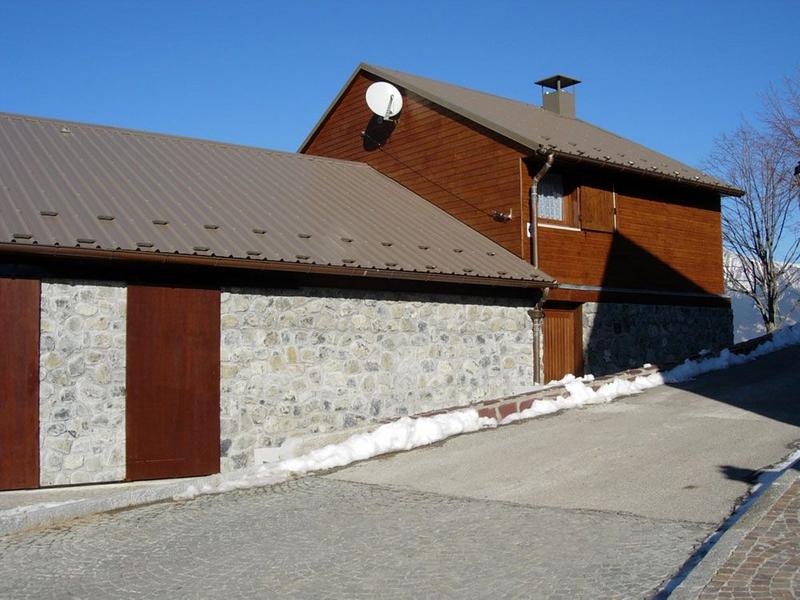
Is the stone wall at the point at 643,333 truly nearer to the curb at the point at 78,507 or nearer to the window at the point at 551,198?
the window at the point at 551,198

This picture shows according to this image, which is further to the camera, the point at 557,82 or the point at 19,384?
the point at 557,82

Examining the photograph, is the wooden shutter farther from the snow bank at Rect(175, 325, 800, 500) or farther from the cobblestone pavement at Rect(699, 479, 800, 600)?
the cobblestone pavement at Rect(699, 479, 800, 600)

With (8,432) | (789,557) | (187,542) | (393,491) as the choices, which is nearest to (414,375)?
(393,491)

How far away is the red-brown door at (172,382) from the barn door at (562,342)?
A: 6919 millimetres

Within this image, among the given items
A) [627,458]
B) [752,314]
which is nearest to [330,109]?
[627,458]

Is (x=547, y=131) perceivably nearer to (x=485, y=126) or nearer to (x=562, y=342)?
(x=485, y=126)

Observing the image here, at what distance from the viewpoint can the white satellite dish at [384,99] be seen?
18.5 meters

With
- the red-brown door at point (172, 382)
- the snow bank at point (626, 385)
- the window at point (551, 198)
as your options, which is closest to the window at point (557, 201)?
the window at point (551, 198)

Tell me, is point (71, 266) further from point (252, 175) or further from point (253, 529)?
point (252, 175)

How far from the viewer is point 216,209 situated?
13.2 metres

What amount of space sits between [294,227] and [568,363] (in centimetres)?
615

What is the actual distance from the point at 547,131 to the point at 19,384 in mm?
12045

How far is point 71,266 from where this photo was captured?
10.5 m

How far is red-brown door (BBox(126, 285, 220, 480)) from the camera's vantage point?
10930 mm
